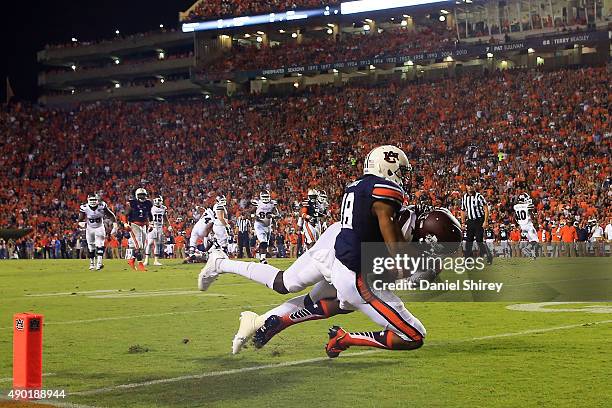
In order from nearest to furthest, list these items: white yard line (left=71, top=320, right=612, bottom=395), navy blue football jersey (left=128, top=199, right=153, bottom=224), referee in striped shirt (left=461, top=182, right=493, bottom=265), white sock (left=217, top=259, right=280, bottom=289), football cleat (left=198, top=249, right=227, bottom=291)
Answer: white yard line (left=71, top=320, right=612, bottom=395) → white sock (left=217, top=259, right=280, bottom=289) → football cleat (left=198, top=249, right=227, bottom=291) → referee in striped shirt (left=461, top=182, right=493, bottom=265) → navy blue football jersey (left=128, top=199, right=153, bottom=224)

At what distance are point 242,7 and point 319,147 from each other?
1417cm

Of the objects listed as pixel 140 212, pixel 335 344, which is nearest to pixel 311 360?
pixel 335 344

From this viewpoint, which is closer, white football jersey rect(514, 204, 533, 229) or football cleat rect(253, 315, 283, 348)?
football cleat rect(253, 315, 283, 348)

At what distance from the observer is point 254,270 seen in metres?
7.39

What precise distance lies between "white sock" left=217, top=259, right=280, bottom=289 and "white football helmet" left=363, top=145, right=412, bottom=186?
1.34 metres

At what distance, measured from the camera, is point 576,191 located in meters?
26.6

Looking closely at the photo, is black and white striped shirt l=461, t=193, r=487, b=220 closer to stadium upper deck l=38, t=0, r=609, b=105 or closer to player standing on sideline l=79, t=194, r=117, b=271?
player standing on sideline l=79, t=194, r=117, b=271

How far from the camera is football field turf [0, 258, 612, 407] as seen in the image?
5613 millimetres

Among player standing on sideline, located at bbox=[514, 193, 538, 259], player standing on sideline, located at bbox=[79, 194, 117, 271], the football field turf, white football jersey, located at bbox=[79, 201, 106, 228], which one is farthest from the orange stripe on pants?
player standing on sideline, located at bbox=[514, 193, 538, 259]

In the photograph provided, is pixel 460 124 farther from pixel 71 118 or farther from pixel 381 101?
pixel 71 118

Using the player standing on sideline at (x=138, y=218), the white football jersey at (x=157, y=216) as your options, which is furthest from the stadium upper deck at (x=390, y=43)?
the player standing on sideline at (x=138, y=218)

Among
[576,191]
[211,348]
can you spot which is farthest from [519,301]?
[576,191]

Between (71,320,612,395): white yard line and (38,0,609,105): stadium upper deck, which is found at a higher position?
(38,0,609,105): stadium upper deck

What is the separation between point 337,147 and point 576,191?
11616 millimetres
